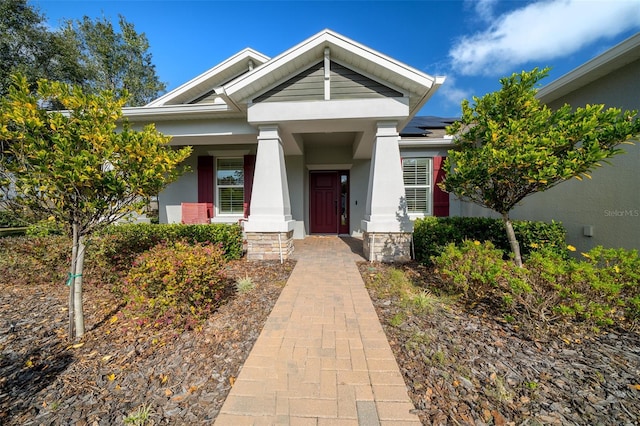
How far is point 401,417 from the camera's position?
1.64 metres

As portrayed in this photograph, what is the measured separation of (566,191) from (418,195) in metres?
3.71

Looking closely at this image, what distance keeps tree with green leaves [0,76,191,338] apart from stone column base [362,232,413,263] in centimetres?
422

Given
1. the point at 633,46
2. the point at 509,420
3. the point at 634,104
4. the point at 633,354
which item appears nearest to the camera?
the point at 509,420

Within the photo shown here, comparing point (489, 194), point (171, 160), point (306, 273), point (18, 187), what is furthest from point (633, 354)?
point (18, 187)

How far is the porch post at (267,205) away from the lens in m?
5.59

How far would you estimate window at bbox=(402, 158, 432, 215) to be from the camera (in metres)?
8.30

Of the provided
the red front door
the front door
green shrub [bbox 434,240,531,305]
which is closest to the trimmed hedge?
green shrub [bbox 434,240,531,305]

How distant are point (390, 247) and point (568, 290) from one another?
3077 millimetres

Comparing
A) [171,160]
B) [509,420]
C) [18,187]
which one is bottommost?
[509,420]

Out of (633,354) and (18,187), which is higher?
(18,187)

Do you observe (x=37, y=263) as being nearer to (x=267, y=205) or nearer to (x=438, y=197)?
(x=267, y=205)

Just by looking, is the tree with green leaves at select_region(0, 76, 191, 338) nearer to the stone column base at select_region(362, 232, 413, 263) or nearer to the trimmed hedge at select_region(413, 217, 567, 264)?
the stone column base at select_region(362, 232, 413, 263)

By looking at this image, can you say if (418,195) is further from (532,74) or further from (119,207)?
(119,207)

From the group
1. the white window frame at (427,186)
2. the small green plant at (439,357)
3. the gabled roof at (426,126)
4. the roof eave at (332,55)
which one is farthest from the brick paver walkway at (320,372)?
the gabled roof at (426,126)
